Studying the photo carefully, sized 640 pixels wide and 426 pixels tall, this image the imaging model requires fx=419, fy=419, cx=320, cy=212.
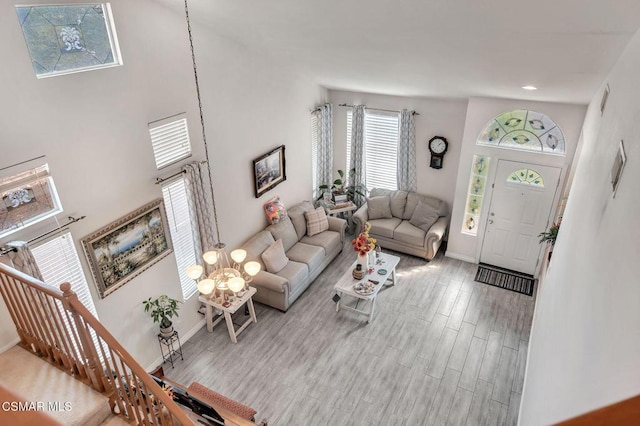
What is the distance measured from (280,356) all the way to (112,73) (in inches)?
149

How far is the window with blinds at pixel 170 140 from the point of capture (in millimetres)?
4625

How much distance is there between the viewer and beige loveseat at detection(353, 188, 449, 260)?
23.8 ft

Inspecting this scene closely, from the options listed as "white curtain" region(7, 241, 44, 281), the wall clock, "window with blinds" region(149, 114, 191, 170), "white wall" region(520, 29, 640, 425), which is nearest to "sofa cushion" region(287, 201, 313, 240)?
the wall clock

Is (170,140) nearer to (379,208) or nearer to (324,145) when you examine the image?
(324,145)

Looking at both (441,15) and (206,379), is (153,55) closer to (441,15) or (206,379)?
(441,15)

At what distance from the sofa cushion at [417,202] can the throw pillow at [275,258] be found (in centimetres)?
259

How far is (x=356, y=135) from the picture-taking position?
7.85 metres

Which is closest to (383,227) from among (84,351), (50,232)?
(50,232)

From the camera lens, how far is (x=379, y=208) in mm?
7738

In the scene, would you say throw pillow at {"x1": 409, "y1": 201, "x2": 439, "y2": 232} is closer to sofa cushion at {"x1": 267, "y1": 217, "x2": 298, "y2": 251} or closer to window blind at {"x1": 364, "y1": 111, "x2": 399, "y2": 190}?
window blind at {"x1": 364, "y1": 111, "x2": 399, "y2": 190}

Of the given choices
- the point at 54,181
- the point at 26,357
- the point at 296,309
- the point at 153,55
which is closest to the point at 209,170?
the point at 153,55

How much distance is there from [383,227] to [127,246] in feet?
14.4

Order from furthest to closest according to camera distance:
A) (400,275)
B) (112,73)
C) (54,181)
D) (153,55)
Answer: (400,275)
(153,55)
(112,73)
(54,181)

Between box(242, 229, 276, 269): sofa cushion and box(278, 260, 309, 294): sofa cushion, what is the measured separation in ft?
1.19
